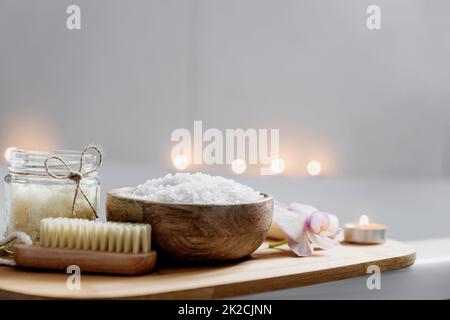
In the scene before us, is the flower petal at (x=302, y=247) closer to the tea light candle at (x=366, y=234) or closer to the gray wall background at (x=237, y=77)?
the tea light candle at (x=366, y=234)

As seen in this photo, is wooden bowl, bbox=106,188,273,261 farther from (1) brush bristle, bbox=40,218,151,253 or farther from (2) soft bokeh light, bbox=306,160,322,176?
(2) soft bokeh light, bbox=306,160,322,176

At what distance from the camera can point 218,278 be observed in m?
0.84

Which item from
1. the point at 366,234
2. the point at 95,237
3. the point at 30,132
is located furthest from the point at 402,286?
the point at 30,132

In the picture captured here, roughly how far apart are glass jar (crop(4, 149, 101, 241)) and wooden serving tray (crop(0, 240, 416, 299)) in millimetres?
94

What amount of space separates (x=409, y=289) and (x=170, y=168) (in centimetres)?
56

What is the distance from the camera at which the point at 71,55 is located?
122cm

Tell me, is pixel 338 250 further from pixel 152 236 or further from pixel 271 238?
pixel 152 236

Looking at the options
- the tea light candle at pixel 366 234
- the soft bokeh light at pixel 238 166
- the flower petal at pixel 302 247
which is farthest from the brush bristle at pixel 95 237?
the soft bokeh light at pixel 238 166

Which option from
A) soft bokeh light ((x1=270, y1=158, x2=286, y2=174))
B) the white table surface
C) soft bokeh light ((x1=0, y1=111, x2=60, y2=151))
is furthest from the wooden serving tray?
soft bokeh light ((x1=270, y1=158, x2=286, y2=174))

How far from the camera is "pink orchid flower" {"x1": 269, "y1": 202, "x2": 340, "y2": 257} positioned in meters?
1.03

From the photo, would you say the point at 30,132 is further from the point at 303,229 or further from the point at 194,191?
the point at 303,229

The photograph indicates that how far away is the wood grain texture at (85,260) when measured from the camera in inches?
32.7

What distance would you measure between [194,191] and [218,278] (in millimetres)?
132
